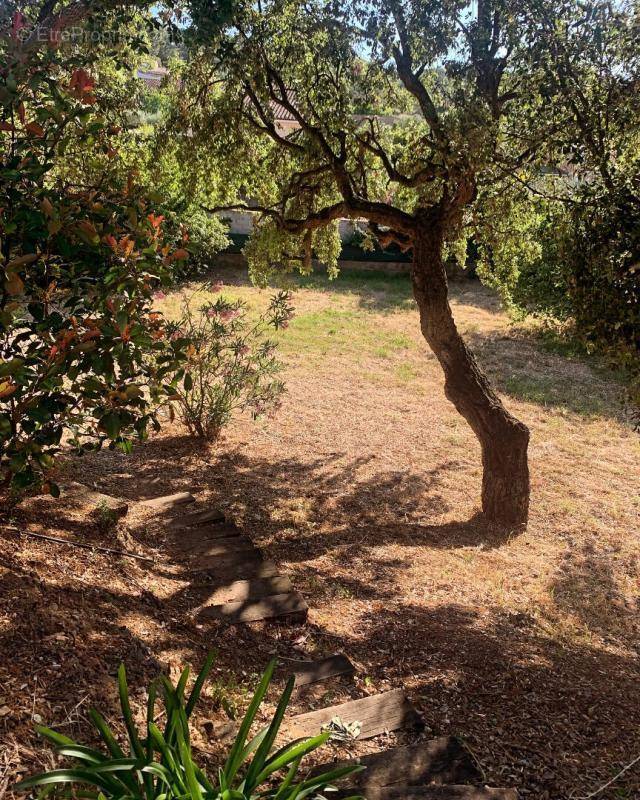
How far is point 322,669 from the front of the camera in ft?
13.0

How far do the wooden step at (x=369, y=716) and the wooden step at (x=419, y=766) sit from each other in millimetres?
258

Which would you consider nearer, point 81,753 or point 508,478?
point 81,753

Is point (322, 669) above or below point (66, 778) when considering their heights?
below

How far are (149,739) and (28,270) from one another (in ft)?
6.30

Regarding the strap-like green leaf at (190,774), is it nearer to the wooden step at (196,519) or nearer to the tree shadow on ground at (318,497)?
the wooden step at (196,519)

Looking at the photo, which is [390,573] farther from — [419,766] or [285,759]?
[285,759]

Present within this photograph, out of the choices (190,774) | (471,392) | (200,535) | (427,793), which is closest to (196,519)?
(200,535)

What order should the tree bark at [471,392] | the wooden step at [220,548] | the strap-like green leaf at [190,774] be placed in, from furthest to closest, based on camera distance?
the tree bark at [471,392], the wooden step at [220,548], the strap-like green leaf at [190,774]

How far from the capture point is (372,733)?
3242 mm

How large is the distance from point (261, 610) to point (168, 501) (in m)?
2.18

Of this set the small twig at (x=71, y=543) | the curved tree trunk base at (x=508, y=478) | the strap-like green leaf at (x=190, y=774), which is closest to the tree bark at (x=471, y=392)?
the curved tree trunk base at (x=508, y=478)

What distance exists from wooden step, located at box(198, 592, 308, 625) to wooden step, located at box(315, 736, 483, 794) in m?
1.62

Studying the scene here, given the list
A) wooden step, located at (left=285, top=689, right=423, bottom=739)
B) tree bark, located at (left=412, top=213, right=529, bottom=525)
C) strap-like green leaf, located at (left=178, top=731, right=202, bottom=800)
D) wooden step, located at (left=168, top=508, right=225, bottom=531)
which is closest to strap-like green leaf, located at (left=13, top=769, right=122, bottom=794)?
strap-like green leaf, located at (left=178, top=731, right=202, bottom=800)

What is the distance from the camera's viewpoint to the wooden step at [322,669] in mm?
3846
